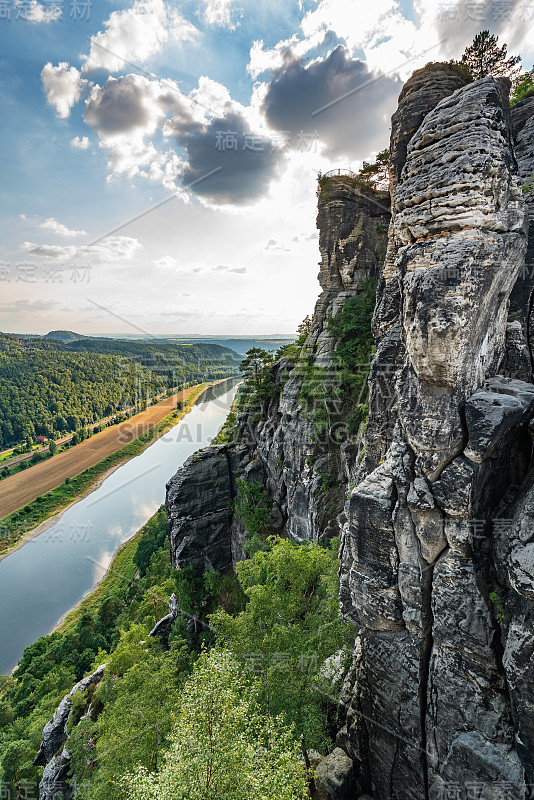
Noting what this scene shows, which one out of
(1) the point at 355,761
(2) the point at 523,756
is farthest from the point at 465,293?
(1) the point at 355,761

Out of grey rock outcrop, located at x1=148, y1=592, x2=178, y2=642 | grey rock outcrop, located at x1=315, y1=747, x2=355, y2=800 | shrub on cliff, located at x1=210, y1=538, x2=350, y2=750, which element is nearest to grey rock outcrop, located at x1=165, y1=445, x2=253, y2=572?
grey rock outcrop, located at x1=148, y1=592, x2=178, y2=642

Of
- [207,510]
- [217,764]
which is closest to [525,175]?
[217,764]

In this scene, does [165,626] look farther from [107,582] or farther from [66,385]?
[66,385]

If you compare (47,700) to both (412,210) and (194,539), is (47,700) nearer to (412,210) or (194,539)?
(194,539)

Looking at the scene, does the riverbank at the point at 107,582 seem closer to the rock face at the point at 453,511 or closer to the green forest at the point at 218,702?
the green forest at the point at 218,702

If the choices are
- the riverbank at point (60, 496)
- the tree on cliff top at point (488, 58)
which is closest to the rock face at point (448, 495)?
the tree on cliff top at point (488, 58)

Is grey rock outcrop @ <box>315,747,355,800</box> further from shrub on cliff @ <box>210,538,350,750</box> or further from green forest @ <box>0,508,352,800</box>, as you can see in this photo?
shrub on cliff @ <box>210,538,350,750</box>

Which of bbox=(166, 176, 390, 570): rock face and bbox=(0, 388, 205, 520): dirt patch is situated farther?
bbox=(0, 388, 205, 520): dirt patch
